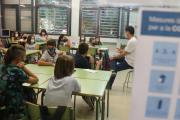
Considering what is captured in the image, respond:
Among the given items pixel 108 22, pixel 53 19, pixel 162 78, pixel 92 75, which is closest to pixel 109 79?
pixel 92 75

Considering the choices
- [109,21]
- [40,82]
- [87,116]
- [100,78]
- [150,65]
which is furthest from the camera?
[109,21]

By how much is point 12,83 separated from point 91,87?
825mm

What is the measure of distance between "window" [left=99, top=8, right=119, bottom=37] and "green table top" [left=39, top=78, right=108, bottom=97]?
6368mm

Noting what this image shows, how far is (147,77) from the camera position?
0.77 m

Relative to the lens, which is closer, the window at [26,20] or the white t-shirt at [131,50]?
the white t-shirt at [131,50]

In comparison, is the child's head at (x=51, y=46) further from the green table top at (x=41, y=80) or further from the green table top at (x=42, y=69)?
the green table top at (x=41, y=80)

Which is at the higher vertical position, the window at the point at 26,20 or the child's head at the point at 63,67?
the window at the point at 26,20

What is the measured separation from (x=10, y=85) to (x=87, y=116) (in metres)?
1.36

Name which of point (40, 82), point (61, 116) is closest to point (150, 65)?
point (61, 116)

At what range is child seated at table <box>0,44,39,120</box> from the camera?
1.79m

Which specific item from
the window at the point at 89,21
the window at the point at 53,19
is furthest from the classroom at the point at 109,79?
the window at the point at 53,19

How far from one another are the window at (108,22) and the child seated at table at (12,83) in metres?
6.82

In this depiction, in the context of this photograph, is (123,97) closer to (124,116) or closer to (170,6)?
(124,116)

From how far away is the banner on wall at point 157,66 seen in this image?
0.74 m
